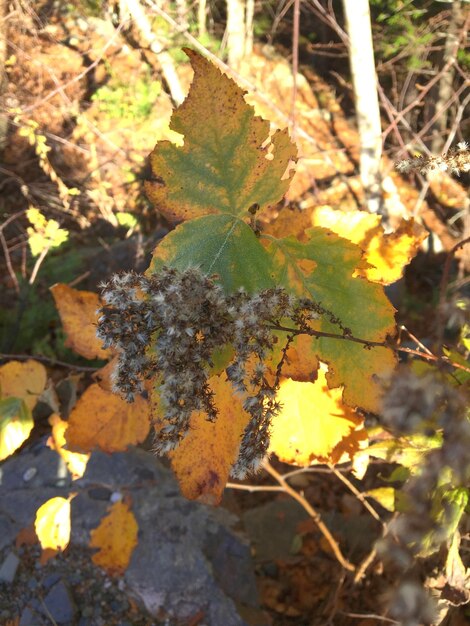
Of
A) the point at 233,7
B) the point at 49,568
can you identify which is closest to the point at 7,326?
the point at 49,568

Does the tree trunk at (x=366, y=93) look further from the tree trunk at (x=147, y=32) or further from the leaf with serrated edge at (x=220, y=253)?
the leaf with serrated edge at (x=220, y=253)

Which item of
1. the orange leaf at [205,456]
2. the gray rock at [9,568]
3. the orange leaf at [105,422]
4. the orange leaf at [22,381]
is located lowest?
the gray rock at [9,568]

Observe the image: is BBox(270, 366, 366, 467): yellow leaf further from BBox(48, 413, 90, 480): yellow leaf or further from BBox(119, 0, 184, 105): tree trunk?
BBox(119, 0, 184, 105): tree trunk

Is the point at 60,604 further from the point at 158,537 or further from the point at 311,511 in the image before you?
the point at 311,511

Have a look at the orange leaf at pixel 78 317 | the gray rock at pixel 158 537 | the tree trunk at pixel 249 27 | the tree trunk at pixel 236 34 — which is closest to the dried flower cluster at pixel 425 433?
the orange leaf at pixel 78 317

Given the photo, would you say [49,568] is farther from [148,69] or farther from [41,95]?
[148,69]

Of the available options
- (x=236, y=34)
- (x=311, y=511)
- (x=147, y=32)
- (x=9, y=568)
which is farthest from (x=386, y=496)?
(x=236, y=34)

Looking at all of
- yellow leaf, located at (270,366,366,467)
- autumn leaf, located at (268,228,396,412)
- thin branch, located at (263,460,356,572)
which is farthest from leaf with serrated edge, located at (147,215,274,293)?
thin branch, located at (263,460,356,572)
